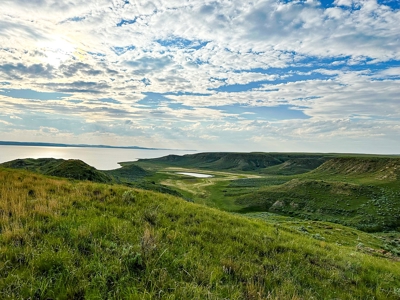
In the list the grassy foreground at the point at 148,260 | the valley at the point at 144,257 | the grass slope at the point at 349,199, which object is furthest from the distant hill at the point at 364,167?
the grassy foreground at the point at 148,260

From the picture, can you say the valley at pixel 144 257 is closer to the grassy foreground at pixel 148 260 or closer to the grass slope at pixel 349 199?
the grassy foreground at pixel 148 260

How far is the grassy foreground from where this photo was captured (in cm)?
480

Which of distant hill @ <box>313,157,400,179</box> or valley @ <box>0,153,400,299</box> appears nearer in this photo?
valley @ <box>0,153,400,299</box>

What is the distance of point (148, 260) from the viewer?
5902 millimetres

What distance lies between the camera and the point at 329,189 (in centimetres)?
6366

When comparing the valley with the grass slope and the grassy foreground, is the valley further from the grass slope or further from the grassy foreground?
the grass slope

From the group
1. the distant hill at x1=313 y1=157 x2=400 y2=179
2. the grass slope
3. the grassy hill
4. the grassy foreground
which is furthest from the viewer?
the distant hill at x1=313 y1=157 x2=400 y2=179

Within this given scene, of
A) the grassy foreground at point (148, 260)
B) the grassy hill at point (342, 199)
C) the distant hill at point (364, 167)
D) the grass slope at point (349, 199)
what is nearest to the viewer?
the grassy foreground at point (148, 260)

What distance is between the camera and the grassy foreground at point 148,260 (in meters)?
4.80

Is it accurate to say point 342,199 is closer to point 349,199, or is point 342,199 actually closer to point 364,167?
point 349,199

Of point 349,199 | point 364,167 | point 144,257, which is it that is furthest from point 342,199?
point 144,257

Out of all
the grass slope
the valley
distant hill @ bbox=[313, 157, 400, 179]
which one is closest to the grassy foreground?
the valley

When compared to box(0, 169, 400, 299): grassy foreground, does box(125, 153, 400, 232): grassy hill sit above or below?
below

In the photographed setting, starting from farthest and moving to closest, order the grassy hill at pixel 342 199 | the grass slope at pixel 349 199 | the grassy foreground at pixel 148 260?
the grassy hill at pixel 342 199 → the grass slope at pixel 349 199 → the grassy foreground at pixel 148 260
